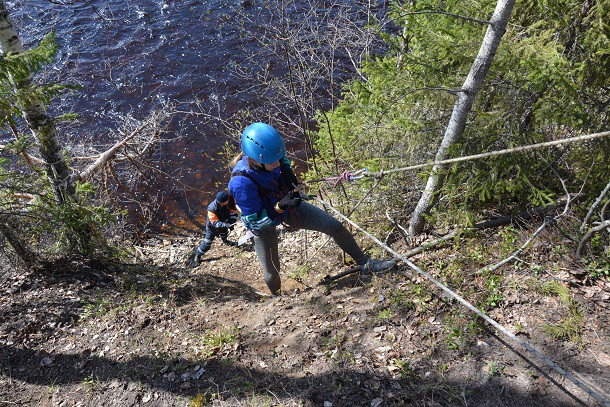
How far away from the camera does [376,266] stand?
617 centimetres

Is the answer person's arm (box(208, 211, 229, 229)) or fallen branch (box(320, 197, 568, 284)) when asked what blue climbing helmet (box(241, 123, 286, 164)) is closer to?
person's arm (box(208, 211, 229, 229))

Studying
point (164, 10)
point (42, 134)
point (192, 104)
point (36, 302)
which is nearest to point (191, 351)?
point (36, 302)

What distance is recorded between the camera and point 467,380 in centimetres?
418

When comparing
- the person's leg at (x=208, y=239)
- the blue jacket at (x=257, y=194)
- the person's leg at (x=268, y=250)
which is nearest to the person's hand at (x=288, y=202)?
the blue jacket at (x=257, y=194)

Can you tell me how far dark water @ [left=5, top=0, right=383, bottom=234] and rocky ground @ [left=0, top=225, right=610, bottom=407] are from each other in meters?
5.68

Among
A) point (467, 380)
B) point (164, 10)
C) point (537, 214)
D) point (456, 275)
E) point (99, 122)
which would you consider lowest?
point (467, 380)

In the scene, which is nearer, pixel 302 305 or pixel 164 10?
pixel 302 305

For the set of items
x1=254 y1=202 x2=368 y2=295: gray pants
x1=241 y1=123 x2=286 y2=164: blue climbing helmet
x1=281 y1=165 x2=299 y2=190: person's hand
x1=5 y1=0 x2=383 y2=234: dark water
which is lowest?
x1=254 y1=202 x2=368 y2=295: gray pants

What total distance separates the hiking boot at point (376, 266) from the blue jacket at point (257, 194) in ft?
5.16

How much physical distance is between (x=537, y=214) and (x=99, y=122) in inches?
501

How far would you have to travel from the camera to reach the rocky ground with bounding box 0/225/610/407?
13.7 feet

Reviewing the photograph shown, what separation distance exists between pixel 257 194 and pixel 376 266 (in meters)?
2.22

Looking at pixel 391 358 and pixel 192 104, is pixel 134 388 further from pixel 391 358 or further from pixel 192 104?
pixel 192 104

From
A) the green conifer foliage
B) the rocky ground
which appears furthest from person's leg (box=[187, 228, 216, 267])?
the green conifer foliage
